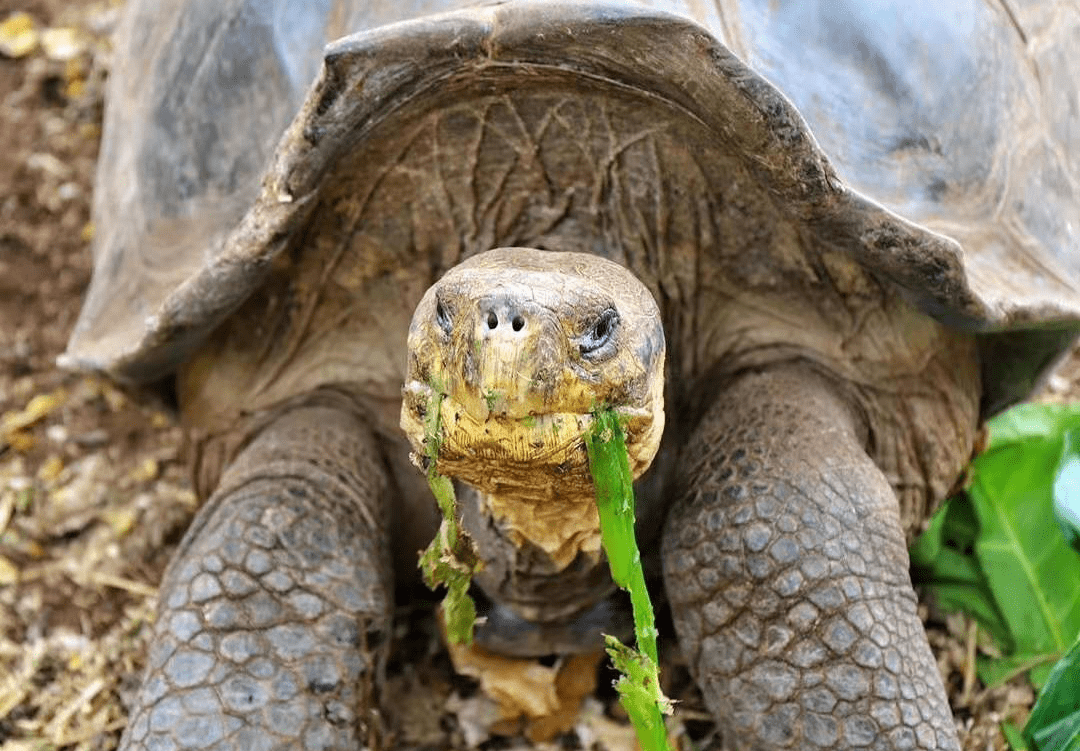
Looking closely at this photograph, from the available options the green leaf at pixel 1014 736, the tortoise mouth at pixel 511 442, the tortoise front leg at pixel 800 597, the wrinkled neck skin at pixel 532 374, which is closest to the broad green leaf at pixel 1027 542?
the green leaf at pixel 1014 736

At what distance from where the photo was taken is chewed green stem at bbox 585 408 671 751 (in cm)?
219

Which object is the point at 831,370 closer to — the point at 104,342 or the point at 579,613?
the point at 579,613

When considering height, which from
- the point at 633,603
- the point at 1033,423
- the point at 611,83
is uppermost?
the point at 611,83

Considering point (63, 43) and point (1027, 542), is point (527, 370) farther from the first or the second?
point (63, 43)

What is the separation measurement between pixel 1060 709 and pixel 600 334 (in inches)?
50.7

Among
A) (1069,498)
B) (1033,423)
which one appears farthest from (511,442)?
(1033,423)

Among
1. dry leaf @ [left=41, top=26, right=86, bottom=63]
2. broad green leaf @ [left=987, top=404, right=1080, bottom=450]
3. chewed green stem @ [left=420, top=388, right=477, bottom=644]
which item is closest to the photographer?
chewed green stem @ [left=420, top=388, right=477, bottom=644]

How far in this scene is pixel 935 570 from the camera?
3.36 m

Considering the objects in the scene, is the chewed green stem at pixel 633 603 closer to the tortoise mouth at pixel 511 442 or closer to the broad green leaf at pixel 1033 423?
the tortoise mouth at pixel 511 442

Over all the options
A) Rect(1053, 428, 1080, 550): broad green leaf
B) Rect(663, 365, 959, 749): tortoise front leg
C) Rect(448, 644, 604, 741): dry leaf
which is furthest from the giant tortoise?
Rect(1053, 428, 1080, 550): broad green leaf

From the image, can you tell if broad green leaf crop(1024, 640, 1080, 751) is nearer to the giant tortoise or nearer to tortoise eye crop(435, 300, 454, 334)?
the giant tortoise

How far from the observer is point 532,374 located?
6.40ft

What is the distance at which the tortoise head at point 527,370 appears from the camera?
1.95 m

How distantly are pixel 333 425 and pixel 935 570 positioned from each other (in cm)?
142
